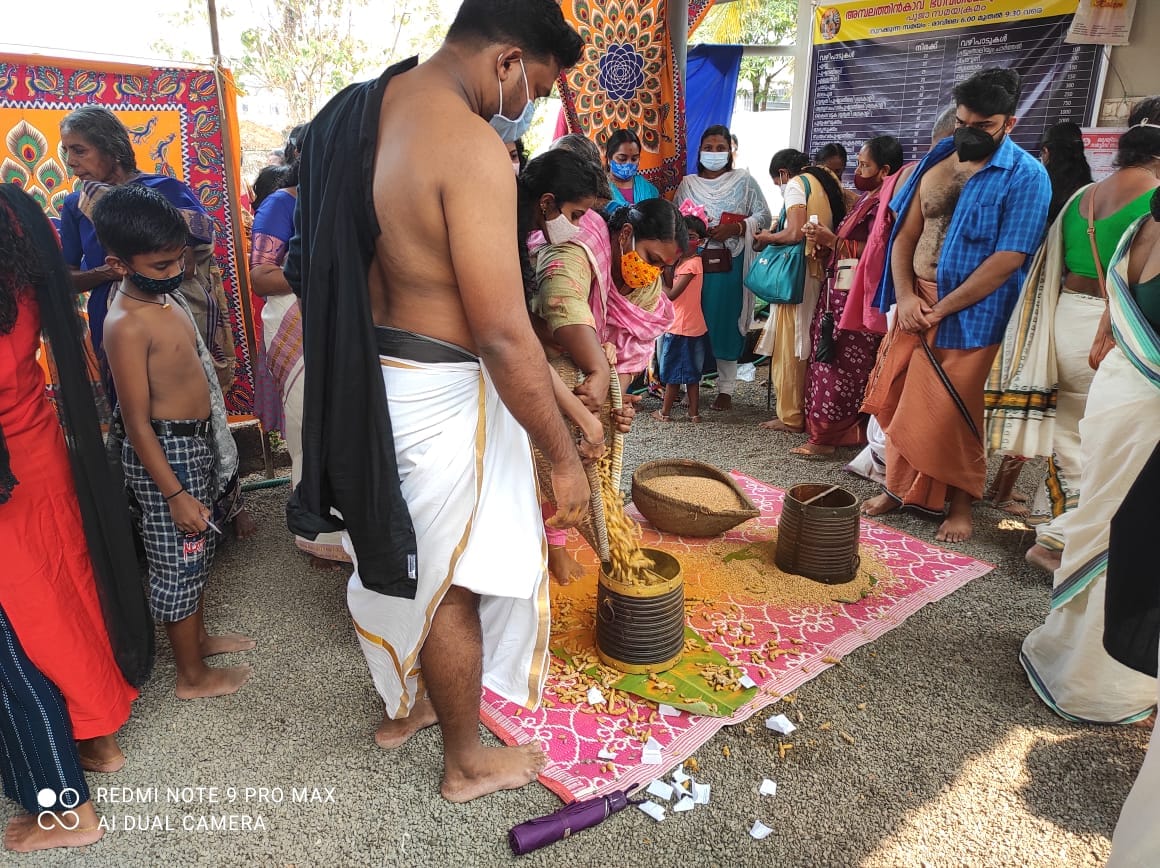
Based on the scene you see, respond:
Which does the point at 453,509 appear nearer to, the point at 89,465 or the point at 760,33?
the point at 89,465

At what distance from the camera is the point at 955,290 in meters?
3.35

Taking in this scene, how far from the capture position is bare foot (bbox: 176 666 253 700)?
7.97 ft

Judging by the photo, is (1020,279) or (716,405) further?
(716,405)

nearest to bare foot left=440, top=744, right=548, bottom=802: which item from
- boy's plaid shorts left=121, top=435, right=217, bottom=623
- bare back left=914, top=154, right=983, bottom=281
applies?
boy's plaid shorts left=121, top=435, right=217, bottom=623

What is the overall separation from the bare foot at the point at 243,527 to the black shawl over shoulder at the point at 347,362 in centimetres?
201

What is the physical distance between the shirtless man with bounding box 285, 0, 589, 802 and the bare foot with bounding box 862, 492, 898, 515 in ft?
8.03

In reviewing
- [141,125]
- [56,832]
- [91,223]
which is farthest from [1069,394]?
[141,125]

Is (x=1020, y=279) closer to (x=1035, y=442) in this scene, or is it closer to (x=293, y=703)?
(x=1035, y=442)

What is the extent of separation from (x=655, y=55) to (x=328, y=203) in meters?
4.63

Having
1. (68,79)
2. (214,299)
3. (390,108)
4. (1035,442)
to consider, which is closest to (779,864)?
(390,108)

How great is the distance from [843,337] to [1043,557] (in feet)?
5.61

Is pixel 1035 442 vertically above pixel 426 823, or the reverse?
pixel 1035 442

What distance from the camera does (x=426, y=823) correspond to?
6.38ft

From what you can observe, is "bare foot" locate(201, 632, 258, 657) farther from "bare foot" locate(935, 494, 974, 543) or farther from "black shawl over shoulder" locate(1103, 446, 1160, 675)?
"bare foot" locate(935, 494, 974, 543)
